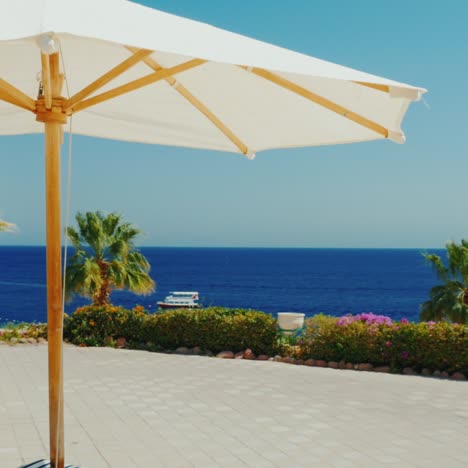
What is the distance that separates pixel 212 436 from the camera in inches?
239

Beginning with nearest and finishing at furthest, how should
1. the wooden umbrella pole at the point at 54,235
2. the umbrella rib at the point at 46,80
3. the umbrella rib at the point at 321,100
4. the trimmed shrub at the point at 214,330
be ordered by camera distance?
the umbrella rib at the point at 46,80 → the wooden umbrella pole at the point at 54,235 → the umbrella rib at the point at 321,100 → the trimmed shrub at the point at 214,330

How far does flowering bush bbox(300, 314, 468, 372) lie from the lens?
9555 mm

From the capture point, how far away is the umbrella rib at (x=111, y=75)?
11.6 feet

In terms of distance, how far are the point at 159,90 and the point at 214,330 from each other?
6.72 m

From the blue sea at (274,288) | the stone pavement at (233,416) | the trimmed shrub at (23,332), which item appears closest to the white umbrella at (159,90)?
the stone pavement at (233,416)

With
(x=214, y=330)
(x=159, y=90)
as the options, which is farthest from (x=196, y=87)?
(x=214, y=330)

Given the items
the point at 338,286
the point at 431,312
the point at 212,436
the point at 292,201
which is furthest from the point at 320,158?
the point at 212,436

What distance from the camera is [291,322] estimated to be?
11.4m

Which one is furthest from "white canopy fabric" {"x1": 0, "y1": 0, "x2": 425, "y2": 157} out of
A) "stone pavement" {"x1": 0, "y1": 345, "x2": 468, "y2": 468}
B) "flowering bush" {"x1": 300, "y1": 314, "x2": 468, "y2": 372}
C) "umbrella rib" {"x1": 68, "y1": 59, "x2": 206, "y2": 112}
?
"flowering bush" {"x1": 300, "y1": 314, "x2": 468, "y2": 372}

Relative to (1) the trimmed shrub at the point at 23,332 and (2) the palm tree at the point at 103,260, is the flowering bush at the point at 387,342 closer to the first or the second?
(1) the trimmed shrub at the point at 23,332

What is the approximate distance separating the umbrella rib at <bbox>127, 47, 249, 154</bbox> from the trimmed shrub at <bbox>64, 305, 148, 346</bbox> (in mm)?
6883

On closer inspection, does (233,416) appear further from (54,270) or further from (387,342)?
(387,342)

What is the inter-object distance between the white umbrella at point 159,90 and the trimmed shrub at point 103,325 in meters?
6.68

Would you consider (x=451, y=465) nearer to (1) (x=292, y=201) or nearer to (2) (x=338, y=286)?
(2) (x=338, y=286)
